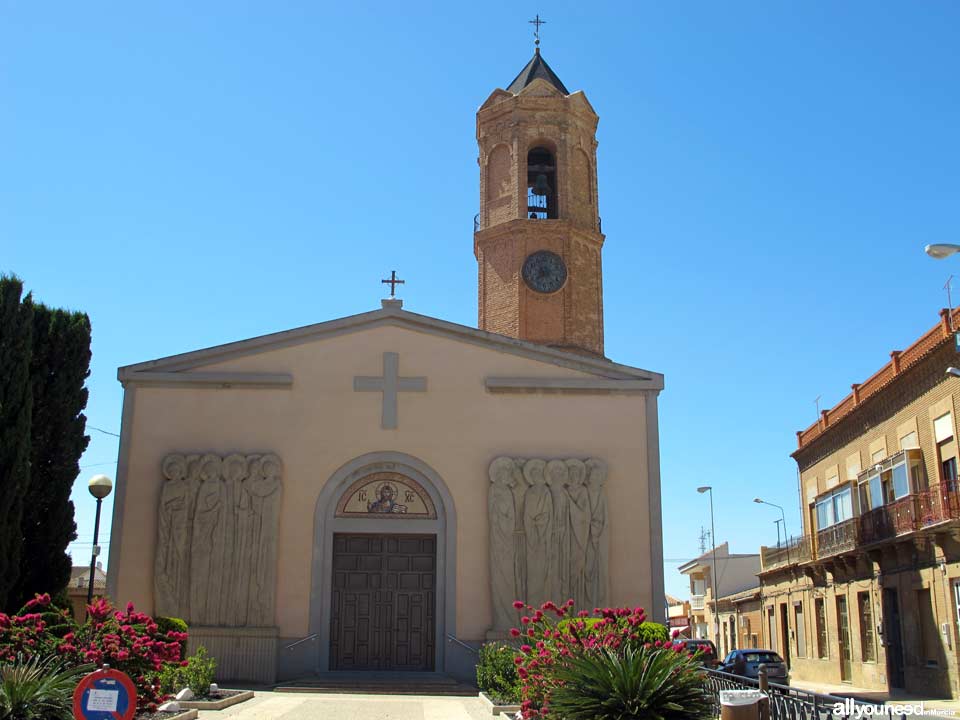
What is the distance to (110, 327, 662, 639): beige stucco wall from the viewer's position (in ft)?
66.0

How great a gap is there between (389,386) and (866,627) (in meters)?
17.9

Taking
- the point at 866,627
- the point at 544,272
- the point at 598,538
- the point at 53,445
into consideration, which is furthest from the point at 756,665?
the point at 53,445

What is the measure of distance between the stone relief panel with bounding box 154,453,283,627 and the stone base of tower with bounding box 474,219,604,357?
14085 millimetres

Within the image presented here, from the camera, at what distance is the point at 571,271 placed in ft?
109

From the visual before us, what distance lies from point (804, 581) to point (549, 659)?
27.5 m

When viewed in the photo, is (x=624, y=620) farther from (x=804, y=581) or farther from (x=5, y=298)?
(x=804, y=581)

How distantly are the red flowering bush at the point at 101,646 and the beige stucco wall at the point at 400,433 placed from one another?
286 inches

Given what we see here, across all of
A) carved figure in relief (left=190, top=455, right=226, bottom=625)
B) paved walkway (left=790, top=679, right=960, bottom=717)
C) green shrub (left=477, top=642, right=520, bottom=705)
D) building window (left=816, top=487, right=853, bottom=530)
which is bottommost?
paved walkway (left=790, top=679, right=960, bottom=717)

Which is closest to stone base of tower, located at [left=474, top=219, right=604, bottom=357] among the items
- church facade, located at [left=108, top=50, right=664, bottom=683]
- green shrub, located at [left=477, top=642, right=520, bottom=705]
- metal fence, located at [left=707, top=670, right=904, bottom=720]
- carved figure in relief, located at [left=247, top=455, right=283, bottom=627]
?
church facade, located at [left=108, top=50, right=664, bottom=683]

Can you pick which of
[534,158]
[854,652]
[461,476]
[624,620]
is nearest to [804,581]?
[854,652]

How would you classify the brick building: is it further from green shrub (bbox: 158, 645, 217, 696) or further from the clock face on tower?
green shrub (bbox: 158, 645, 217, 696)

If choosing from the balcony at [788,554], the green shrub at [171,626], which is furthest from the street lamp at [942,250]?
the balcony at [788,554]

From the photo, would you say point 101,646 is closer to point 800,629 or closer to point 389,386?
point 389,386

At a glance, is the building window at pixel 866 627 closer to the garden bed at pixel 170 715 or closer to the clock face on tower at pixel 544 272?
the clock face on tower at pixel 544 272
